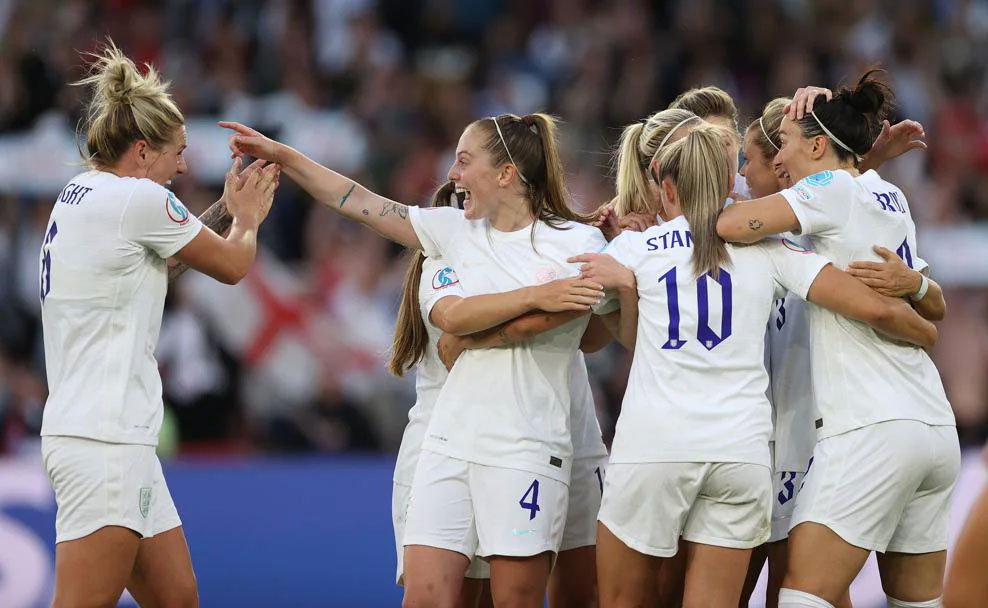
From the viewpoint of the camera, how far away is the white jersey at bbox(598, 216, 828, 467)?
5.10m

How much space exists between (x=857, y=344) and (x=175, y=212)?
2.76 meters

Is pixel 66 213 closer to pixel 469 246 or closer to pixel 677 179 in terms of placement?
pixel 469 246

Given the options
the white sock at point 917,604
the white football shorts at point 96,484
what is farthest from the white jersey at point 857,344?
the white football shorts at point 96,484

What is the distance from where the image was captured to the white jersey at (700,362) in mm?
5098

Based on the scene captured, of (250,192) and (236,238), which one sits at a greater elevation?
(250,192)

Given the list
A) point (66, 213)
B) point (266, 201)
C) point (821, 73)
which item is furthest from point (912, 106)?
point (66, 213)

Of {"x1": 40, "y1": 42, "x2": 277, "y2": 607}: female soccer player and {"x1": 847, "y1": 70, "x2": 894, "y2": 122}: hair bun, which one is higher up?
{"x1": 847, "y1": 70, "x2": 894, "y2": 122}: hair bun

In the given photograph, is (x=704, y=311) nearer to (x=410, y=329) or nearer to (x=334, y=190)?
(x=410, y=329)

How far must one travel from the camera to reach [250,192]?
229 inches

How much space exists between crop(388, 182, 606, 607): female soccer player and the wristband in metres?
1.28

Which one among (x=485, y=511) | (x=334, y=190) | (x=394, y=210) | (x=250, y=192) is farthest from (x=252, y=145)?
(x=485, y=511)

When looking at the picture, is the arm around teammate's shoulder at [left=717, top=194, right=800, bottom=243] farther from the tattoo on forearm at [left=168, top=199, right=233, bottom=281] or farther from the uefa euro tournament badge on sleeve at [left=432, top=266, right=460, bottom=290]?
the tattoo on forearm at [left=168, top=199, right=233, bottom=281]

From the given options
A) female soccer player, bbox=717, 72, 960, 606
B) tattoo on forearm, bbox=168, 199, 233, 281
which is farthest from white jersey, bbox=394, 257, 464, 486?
female soccer player, bbox=717, 72, 960, 606

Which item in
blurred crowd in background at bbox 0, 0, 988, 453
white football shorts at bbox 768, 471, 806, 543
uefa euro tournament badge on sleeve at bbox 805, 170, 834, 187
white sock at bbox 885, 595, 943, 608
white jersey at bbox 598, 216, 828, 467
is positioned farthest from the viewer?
blurred crowd in background at bbox 0, 0, 988, 453
